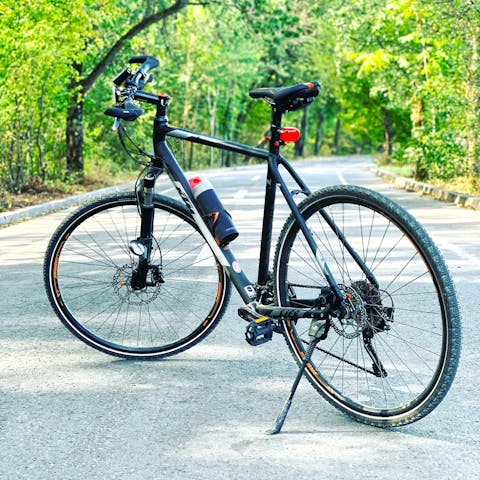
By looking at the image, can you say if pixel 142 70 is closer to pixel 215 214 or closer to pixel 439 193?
pixel 215 214

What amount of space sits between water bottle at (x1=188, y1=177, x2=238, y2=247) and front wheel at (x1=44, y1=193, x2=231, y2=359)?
0.79 feet

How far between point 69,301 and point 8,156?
12.3 metres

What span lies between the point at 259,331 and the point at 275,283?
244 mm

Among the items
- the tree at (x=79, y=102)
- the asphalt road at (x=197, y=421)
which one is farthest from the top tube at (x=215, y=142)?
the tree at (x=79, y=102)

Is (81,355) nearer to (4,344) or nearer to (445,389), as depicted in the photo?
(4,344)

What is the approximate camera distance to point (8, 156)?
55.2 feet

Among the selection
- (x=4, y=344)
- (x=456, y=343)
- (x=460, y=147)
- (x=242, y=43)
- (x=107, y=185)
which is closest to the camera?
(x=456, y=343)

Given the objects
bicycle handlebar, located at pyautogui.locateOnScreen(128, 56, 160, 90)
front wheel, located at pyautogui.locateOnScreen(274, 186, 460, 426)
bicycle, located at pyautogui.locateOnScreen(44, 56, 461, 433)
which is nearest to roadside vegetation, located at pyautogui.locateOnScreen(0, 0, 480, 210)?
bicycle, located at pyautogui.locateOnScreen(44, 56, 461, 433)

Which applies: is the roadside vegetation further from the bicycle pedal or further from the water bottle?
the bicycle pedal

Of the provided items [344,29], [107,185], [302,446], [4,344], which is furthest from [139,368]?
[344,29]

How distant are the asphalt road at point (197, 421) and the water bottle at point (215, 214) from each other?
75cm

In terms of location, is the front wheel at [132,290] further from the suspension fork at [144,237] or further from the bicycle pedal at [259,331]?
the bicycle pedal at [259,331]

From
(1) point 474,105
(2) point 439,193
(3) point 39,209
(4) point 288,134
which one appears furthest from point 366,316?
(2) point 439,193

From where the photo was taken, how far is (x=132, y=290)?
4953mm
